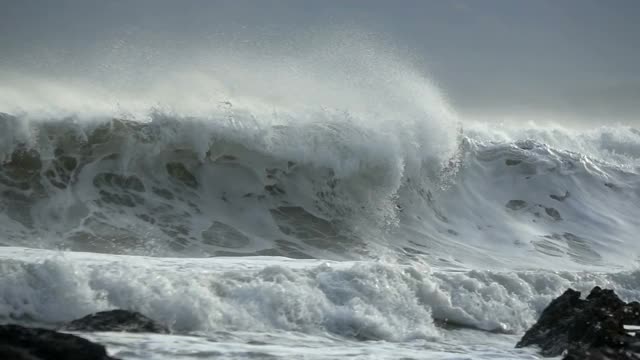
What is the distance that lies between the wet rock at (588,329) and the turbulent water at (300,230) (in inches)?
12.8

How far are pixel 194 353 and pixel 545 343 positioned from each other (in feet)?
11.0

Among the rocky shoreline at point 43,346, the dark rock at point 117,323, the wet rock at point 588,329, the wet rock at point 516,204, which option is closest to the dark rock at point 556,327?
the wet rock at point 588,329

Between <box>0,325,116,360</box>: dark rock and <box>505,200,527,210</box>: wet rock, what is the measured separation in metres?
16.3

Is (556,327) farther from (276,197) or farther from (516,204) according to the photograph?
(516,204)

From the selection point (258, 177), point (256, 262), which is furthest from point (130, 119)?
point (256, 262)

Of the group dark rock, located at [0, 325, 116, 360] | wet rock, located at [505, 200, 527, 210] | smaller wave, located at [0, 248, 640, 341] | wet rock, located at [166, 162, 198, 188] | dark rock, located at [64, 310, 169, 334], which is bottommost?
dark rock, located at [0, 325, 116, 360]

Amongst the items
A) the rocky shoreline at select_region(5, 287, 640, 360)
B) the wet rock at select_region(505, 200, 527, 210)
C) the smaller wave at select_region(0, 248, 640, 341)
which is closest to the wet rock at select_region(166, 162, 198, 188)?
the smaller wave at select_region(0, 248, 640, 341)

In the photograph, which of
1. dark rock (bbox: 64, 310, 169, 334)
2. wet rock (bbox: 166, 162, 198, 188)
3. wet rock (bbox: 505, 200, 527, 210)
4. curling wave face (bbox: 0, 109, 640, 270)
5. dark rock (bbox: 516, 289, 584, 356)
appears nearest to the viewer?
dark rock (bbox: 64, 310, 169, 334)

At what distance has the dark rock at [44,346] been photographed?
4.30 metres

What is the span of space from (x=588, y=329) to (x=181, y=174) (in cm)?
959

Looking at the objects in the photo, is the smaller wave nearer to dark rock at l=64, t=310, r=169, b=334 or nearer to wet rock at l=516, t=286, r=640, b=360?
dark rock at l=64, t=310, r=169, b=334

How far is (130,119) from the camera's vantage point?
1570cm

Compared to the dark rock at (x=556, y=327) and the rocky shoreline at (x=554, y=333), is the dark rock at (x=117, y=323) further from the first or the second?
the dark rock at (x=556, y=327)

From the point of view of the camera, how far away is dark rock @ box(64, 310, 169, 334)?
21.0 feet
